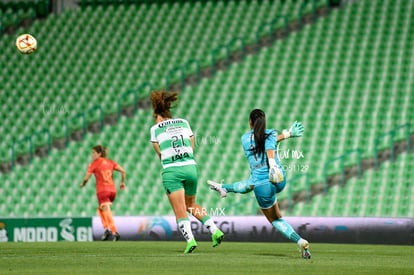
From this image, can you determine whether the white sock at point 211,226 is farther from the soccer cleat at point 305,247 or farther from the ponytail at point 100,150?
the ponytail at point 100,150

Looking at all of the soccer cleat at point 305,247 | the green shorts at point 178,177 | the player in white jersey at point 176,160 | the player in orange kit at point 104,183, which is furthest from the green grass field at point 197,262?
the player in orange kit at point 104,183

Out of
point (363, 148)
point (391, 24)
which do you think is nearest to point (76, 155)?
point (363, 148)

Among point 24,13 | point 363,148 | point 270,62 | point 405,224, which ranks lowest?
point 405,224

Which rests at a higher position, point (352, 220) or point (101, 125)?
point (101, 125)

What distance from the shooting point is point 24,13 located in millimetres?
32188

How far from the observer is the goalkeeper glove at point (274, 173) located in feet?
41.7

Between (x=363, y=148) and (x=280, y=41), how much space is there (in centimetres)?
580

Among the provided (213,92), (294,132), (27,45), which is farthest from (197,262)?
(213,92)

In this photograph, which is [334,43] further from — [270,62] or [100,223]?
[100,223]

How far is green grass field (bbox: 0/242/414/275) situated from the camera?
424 inches

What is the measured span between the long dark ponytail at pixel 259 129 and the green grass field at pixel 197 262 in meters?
1.45

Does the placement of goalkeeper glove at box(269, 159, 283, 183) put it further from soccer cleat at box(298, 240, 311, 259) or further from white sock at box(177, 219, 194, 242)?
white sock at box(177, 219, 194, 242)

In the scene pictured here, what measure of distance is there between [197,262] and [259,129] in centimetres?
209

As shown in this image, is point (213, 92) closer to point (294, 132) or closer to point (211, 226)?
point (211, 226)
